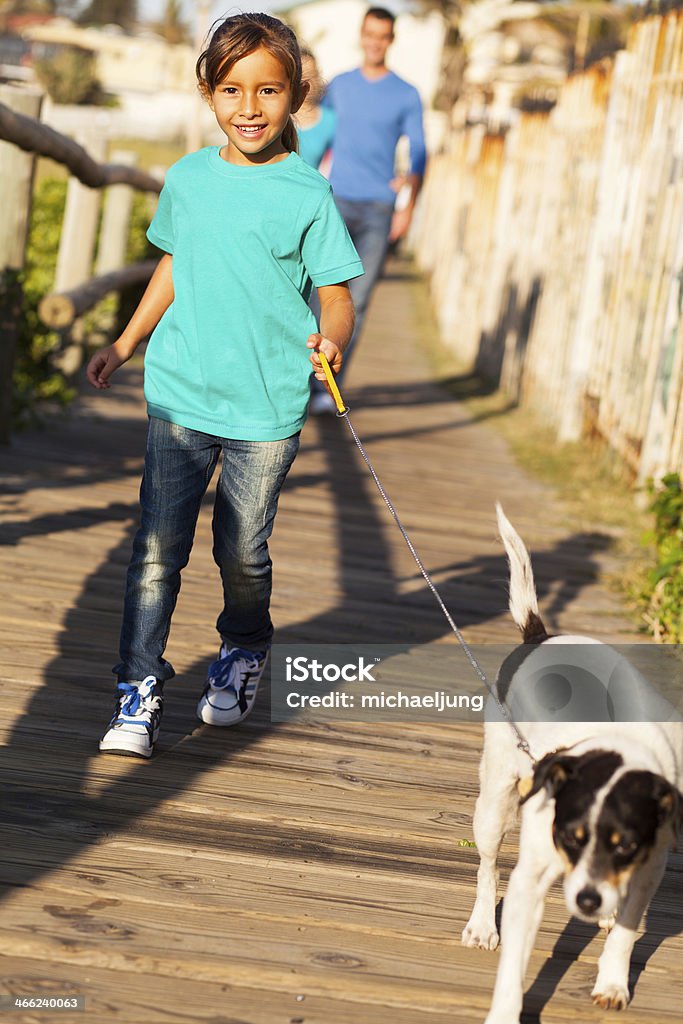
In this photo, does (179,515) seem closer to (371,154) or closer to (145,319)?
(145,319)

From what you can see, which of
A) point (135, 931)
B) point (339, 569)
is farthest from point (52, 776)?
point (339, 569)

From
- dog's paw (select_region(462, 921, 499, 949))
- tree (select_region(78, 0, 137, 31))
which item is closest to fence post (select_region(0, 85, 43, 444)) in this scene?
dog's paw (select_region(462, 921, 499, 949))

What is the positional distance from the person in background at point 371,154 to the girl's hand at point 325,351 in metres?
5.71

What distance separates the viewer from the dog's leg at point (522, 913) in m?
2.61

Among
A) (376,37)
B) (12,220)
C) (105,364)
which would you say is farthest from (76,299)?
(105,364)

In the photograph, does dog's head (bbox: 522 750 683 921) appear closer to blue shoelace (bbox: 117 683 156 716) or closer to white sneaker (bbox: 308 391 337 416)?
blue shoelace (bbox: 117 683 156 716)

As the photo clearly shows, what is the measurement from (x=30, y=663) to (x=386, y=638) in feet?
4.68

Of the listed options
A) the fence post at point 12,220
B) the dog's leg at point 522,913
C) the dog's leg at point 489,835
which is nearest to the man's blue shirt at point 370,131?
the fence post at point 12,220

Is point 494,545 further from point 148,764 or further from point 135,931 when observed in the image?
point 135,931

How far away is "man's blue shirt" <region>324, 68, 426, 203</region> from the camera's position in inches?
362

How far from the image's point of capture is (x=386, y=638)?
527 centimetres

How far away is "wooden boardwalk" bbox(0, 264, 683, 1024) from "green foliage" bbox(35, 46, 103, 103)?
6387 cm

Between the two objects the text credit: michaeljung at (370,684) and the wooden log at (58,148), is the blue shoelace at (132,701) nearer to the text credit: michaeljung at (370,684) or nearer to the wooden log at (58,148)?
the text credit: michaeljung at (370,684)

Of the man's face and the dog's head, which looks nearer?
the dog's head
